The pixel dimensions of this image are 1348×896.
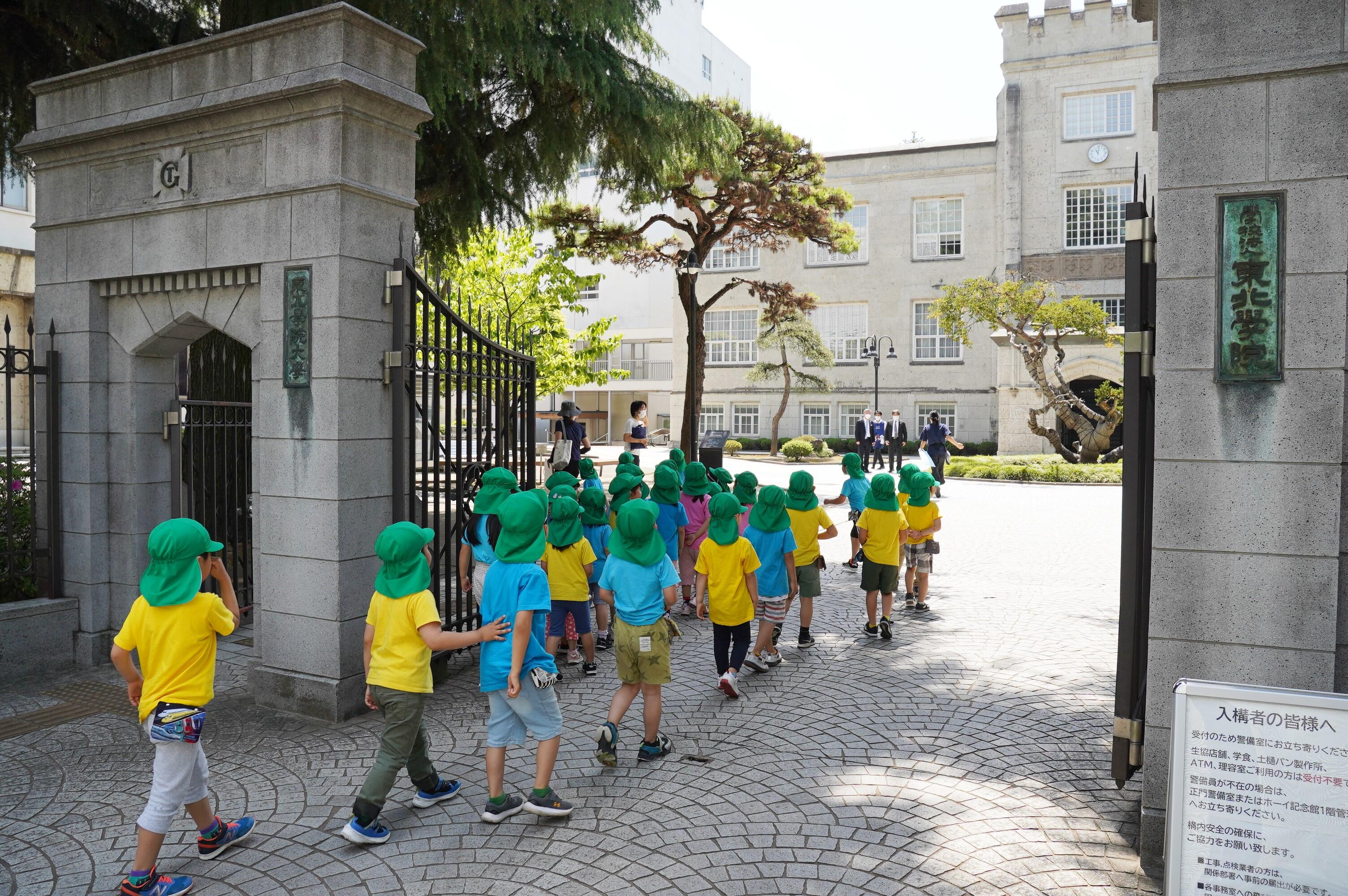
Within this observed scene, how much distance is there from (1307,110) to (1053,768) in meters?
3.60

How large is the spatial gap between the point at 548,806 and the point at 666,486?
4027 millimetres

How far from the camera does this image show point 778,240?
23.1 metres

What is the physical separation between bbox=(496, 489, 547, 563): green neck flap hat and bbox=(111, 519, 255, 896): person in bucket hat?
1.29m

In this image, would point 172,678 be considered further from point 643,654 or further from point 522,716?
point 643,654

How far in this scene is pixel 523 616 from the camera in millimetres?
4602

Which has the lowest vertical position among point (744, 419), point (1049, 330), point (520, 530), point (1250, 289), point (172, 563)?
point (172, 563)

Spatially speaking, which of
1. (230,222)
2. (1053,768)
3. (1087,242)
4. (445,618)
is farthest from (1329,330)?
(1087,242)

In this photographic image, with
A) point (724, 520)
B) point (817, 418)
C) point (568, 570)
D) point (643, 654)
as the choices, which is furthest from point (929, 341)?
point (643, 654)

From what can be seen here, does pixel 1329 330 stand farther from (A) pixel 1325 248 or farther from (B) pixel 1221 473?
(B) pixel 1221 473

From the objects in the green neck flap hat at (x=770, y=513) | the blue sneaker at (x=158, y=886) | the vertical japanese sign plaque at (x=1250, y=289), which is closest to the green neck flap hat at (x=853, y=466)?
the green neck flap hat at (x=770, y=513)

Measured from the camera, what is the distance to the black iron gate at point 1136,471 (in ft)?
14.5

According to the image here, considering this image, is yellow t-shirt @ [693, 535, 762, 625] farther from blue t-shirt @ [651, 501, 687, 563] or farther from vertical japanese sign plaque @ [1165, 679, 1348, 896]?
vertical japanese sign plaque @ [1165, 679, 1348, 896]

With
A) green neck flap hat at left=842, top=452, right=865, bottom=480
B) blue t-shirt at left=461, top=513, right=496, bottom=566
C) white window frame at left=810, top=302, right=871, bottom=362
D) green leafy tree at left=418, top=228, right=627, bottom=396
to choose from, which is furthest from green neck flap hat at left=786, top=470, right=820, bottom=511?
white window frame at left=810, top=302, right=871, bottom=362

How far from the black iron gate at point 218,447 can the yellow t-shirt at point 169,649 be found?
358 centimetres
